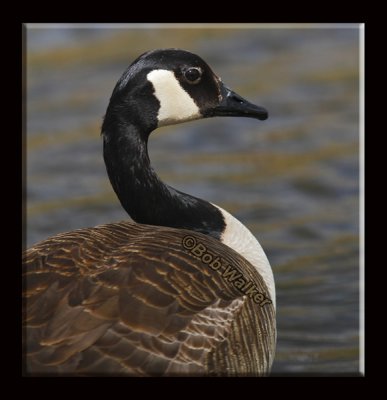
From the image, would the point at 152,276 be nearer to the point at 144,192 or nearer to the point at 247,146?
the point at 144,192

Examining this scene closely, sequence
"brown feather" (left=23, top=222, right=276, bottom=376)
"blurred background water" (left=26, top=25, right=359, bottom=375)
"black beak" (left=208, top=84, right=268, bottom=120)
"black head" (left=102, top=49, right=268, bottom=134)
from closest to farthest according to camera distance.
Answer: "brown feather" (left=23, top=222, right=276, bottom=376)
"black head" (left=102, top=49, right=268, bottom=134)
"black beak" (left=208, top=84, right=268, bottom=120)
"blurred background water" (left=26, top=25, right=359, bottom=375)

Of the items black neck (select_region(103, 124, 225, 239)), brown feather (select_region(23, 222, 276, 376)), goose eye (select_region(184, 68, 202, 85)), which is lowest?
brown feather (select_region(23, 222, 276, 376))

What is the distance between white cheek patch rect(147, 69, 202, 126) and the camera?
5176 mm

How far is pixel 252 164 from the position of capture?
9.12 meters

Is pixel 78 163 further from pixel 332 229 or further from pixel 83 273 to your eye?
pixel 83 273

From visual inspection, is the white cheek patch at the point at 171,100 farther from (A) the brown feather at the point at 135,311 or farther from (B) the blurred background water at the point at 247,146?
(B) the blurred background water at the point at 247,146

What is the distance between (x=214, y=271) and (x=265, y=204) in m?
3.98

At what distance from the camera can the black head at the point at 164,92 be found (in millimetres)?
5160

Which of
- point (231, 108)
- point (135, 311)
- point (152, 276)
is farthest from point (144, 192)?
point (135, 311)

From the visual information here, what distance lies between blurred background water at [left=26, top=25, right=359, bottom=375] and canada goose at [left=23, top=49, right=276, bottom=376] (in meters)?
2.08

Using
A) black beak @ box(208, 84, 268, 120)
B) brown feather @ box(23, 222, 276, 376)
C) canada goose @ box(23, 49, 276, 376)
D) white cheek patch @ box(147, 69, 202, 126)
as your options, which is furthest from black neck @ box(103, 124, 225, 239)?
black beak @ box(208, 84, 268, 120)

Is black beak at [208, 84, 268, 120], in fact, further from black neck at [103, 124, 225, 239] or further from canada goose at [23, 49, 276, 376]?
black neck at [103, 124, 225, 239]

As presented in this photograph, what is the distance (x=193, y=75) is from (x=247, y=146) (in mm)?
4086

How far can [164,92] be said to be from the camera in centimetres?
521
